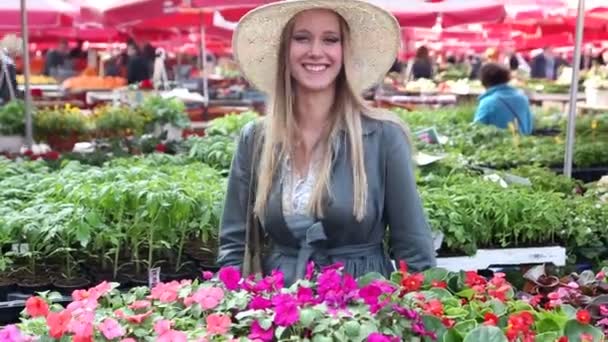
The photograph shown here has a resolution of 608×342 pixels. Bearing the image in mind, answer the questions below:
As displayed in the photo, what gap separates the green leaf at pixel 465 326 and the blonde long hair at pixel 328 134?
0.70 metres

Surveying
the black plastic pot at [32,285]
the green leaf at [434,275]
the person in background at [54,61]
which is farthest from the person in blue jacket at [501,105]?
the person in background at [54,61]

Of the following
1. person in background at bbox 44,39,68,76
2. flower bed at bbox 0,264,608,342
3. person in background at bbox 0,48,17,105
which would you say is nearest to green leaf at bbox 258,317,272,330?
flower bed at bbox 0,264,608,342

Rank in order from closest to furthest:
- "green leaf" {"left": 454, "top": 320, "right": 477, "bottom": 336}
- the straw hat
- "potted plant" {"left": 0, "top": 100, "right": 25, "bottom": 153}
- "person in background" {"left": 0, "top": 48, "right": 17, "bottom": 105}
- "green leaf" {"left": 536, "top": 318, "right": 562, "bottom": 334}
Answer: "green leaf" {"left": 454, "top": 320, "right": 477, "bottom": 336} → "green leaf" {"left": 536, "top": 318, "right": 562, "bottom": 334} → the straw hat → "potted plant" {"left": 0, "top": 100, "right": 25, "bottom": 153} → "person in background" {"left": 0, "top": 48, "right": 17, "bottom": 105}

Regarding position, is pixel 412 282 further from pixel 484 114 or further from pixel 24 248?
pixel 484 114

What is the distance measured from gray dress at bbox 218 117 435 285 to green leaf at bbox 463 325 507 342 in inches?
32.8

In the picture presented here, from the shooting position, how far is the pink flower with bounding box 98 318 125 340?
1.90m

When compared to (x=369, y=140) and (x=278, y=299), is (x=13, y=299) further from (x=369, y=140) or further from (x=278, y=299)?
(x=278, y=299)

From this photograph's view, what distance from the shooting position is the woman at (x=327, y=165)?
2730 mm

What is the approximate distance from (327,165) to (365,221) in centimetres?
21

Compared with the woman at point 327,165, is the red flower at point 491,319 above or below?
below

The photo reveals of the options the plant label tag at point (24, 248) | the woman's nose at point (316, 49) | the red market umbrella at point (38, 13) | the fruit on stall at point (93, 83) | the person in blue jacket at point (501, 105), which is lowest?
the fruit on stall at point (93, 83)

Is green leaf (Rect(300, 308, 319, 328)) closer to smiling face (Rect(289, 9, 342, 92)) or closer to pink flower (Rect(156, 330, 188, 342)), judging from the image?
pink flower (Rect(156, 330, 188, 342))

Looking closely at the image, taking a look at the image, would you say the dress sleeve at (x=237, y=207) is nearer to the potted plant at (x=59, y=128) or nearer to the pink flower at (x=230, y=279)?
the pink flower at (x=230, y=279)

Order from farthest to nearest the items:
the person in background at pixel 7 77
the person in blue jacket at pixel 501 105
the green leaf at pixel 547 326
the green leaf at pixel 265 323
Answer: the person in blue jacket at pixel 501 105, the person in background at pixel 7 77, the green leaf at pixel 547 326, the green leaf at pixel 265 323
